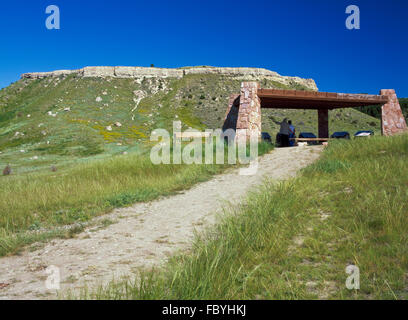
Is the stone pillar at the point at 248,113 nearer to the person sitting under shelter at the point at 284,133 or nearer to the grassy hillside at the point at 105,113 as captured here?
the person sitting under shelter at the point at 284,133

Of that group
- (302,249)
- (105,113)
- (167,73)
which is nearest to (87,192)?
(302,249)

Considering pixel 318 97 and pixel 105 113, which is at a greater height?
pixel 105 113

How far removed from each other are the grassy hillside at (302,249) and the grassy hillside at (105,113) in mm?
17234

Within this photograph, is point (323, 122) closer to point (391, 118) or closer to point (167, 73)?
point (391, 118)

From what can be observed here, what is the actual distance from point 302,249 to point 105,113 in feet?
144

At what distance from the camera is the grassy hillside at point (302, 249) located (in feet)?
8.19

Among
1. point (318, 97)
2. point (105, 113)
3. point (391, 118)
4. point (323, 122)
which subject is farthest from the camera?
point (105, 113)

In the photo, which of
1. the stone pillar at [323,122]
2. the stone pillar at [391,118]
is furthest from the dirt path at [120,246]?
the stone pillar at [323,122]

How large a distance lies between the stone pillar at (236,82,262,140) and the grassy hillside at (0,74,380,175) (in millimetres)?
12067

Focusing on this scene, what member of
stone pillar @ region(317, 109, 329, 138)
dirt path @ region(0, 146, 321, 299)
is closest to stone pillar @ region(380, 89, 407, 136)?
stone pillar @ region(317, 109, 329, 138)

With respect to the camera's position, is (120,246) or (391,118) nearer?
(120,246)

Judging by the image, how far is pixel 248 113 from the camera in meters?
13.0

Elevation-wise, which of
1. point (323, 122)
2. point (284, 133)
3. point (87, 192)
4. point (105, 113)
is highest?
point (105, 113)

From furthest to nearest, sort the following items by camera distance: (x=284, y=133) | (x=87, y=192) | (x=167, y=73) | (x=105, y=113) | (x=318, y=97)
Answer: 1. (x=167, y=73)
2. (x=105, y=113)
3. (x=284, y=133)
4. (x=318, y=97)
5. (x=87, y=192)
